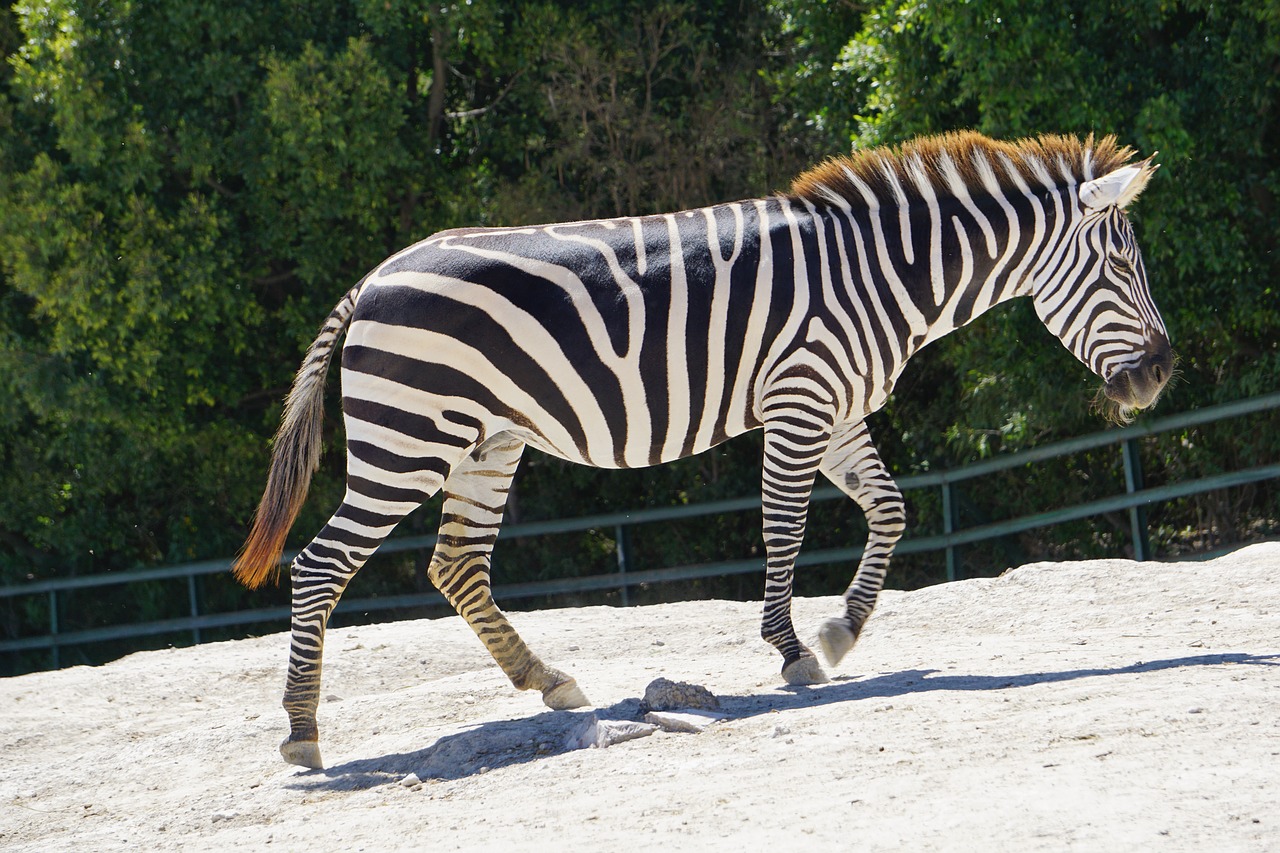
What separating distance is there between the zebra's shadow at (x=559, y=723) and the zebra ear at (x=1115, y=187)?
2023 mm

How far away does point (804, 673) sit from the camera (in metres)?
5.89

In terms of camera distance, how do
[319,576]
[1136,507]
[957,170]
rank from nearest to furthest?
[319,576] < [957,170] < [1136,507]

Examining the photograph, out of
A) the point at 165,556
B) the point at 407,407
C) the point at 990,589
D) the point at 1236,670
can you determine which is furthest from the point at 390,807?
the point at 165,556

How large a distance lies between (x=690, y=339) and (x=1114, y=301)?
1924 mm

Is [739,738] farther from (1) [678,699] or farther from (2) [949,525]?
(2) [949,525]

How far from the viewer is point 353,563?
582cm

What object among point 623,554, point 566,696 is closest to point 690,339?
point 566,696

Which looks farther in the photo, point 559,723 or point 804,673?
point 804,673

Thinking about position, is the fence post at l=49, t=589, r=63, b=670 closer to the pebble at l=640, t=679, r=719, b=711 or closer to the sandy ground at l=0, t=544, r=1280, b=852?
the sandy ground at l=0, t=544, r=1280, b=852

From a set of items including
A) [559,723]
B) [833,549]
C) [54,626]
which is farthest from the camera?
[54,626]

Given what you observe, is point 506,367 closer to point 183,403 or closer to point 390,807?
point 390,807

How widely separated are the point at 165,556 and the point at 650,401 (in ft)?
28.1

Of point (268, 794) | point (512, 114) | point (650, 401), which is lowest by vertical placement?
point (268, 794)

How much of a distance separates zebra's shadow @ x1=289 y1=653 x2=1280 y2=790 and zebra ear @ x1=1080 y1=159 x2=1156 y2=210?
2.02m
